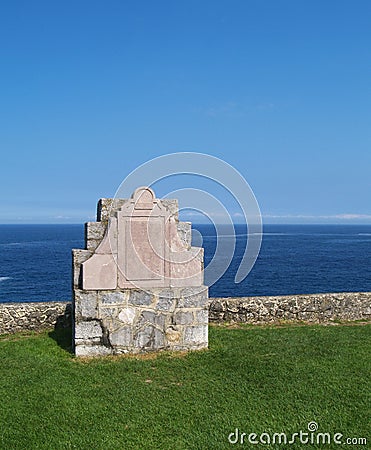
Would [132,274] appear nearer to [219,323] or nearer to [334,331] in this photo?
[219,323]

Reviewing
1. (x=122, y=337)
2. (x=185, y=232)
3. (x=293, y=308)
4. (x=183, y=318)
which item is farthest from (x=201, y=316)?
(x=293, y=308)

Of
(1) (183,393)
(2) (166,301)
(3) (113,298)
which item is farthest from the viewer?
(2) (166,301)

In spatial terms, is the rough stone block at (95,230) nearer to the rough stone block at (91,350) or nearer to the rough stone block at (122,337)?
the rough stone block at (122,337)

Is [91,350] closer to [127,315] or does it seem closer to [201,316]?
[127,315]

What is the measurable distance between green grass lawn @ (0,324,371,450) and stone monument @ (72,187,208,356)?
47 cm

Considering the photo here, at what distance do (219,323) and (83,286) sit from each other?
4337 millimetres

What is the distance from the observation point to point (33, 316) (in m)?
11.5

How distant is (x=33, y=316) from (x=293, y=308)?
6574mm

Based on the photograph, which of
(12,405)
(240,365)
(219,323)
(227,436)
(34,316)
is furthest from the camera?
(219,323)

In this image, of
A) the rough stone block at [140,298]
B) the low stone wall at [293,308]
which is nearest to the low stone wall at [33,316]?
the rough stone block at [140,298]

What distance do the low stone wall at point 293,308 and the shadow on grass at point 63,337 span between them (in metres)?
3.59

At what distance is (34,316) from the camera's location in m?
11.5

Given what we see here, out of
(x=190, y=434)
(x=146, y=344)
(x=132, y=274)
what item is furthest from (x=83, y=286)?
(x=190, y=434)

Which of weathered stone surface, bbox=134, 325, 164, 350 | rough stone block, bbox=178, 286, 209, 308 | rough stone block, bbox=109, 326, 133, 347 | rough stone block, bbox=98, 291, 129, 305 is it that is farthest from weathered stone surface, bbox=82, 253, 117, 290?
rough stone block, bbox=178, 286, 209, 308
